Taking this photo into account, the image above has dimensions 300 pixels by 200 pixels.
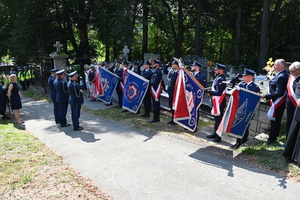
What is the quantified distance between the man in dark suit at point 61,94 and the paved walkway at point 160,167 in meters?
0.66

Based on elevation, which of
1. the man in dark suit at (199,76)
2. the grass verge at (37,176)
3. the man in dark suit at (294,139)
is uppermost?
the man in dark suit at (199,76)

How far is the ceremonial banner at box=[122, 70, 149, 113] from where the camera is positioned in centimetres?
861

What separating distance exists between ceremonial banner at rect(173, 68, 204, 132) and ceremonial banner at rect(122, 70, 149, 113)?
84.6 inches

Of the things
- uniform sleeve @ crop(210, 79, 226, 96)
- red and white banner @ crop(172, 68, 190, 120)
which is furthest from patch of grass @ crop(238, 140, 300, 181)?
red and white banner @ crop(172, 68, 190, 120)

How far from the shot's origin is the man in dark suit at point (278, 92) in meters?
5.46

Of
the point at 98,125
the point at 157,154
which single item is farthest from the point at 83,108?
the point at 157,154

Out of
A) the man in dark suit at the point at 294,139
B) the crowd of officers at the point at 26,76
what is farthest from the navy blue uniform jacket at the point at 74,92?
the crowd of officers at the point at 26,76

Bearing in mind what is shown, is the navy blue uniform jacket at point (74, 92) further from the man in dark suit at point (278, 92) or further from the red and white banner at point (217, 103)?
the man in dark suit at point (278, 92)

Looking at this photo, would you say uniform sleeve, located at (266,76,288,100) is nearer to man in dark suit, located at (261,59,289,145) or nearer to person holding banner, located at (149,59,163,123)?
man in dark suit, located at (261,59,289,145)

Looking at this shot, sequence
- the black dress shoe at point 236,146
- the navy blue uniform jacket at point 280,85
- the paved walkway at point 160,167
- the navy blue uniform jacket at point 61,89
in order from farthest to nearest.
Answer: the navy blue uniform jacket at point 61,89 < the black dress shoe at point 236,146 < the navy blue uniform jacket at point 280,85 < the paved walkway at point 160,167

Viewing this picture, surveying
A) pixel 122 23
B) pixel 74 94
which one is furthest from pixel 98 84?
pixel 122 23

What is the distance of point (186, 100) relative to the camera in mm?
6562

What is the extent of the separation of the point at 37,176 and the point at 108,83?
627cm

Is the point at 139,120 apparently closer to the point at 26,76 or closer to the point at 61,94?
the point at 61,94
